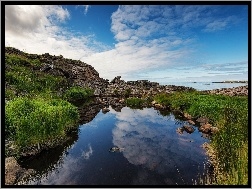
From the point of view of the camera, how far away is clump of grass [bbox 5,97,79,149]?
984cm

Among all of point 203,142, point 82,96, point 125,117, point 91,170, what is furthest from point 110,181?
point 82,96

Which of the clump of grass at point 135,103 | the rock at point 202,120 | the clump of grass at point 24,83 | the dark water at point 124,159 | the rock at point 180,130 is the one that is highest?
the clump of grass at point 24,83

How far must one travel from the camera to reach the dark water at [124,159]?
8516 mm

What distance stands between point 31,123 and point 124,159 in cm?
421

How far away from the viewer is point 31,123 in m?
10.3

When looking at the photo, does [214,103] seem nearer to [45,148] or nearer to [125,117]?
[125,117]

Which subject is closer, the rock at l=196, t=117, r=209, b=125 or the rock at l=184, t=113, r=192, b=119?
the rock at l=196, t=117, r=209, b=125

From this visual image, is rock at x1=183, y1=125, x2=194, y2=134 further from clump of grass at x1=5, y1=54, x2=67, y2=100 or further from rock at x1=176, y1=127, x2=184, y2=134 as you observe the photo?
clump of grass at x1=5, y1=54, x2=67, y2=100

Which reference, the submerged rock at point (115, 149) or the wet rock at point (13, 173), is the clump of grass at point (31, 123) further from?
the submerged rock at point (115, 149)

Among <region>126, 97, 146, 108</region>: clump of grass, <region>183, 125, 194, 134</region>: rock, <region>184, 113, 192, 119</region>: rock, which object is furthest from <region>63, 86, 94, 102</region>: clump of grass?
<region>183, 125, 194, 134</region>: rock

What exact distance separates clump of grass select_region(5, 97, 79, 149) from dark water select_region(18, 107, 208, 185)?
0.73 m

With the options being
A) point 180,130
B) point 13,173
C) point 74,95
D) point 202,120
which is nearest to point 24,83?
point 74,95

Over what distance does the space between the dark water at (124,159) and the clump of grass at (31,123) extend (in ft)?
2.41

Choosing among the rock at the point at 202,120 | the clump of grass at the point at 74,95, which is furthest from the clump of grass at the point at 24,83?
the rock at the point at 202,120
